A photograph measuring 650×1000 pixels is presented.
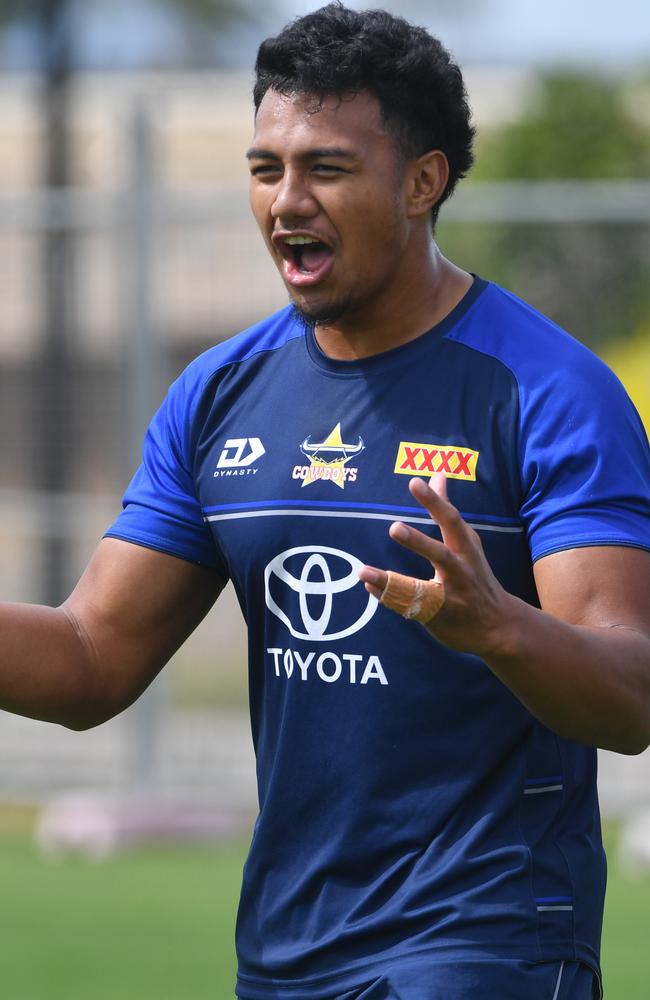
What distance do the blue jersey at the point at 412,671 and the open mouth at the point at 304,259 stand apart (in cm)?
21

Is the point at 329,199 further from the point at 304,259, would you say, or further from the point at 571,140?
the point at 571,140

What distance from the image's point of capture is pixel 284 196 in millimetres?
3174

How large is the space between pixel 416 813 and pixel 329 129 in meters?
1.15

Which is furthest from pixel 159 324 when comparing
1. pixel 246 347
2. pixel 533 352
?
pixel 533 352

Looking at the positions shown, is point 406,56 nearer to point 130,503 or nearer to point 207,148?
point 130,503

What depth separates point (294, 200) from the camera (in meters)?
3.16

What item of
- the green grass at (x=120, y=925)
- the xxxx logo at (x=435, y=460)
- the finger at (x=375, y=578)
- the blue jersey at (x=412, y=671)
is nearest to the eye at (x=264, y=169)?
the blue jersey at (x=412, y=671)

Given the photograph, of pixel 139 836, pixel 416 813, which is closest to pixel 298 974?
pixel 416 813

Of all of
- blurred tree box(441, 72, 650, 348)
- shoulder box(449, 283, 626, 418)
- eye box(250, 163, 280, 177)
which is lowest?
blurred tree box(441, 72, 650, 348)

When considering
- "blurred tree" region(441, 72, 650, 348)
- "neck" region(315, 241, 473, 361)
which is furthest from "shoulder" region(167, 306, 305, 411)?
"blurred tree" region(441, 72, 650, 348)

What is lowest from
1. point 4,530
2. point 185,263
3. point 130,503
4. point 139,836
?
point 139,836

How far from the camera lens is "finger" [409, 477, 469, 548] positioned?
2666 millimetres

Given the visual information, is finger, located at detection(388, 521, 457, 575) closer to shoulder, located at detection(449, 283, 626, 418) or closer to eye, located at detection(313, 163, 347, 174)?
shoulder, located at detection(449, 283, 626, 418)

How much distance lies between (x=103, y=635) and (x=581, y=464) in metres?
0.98
